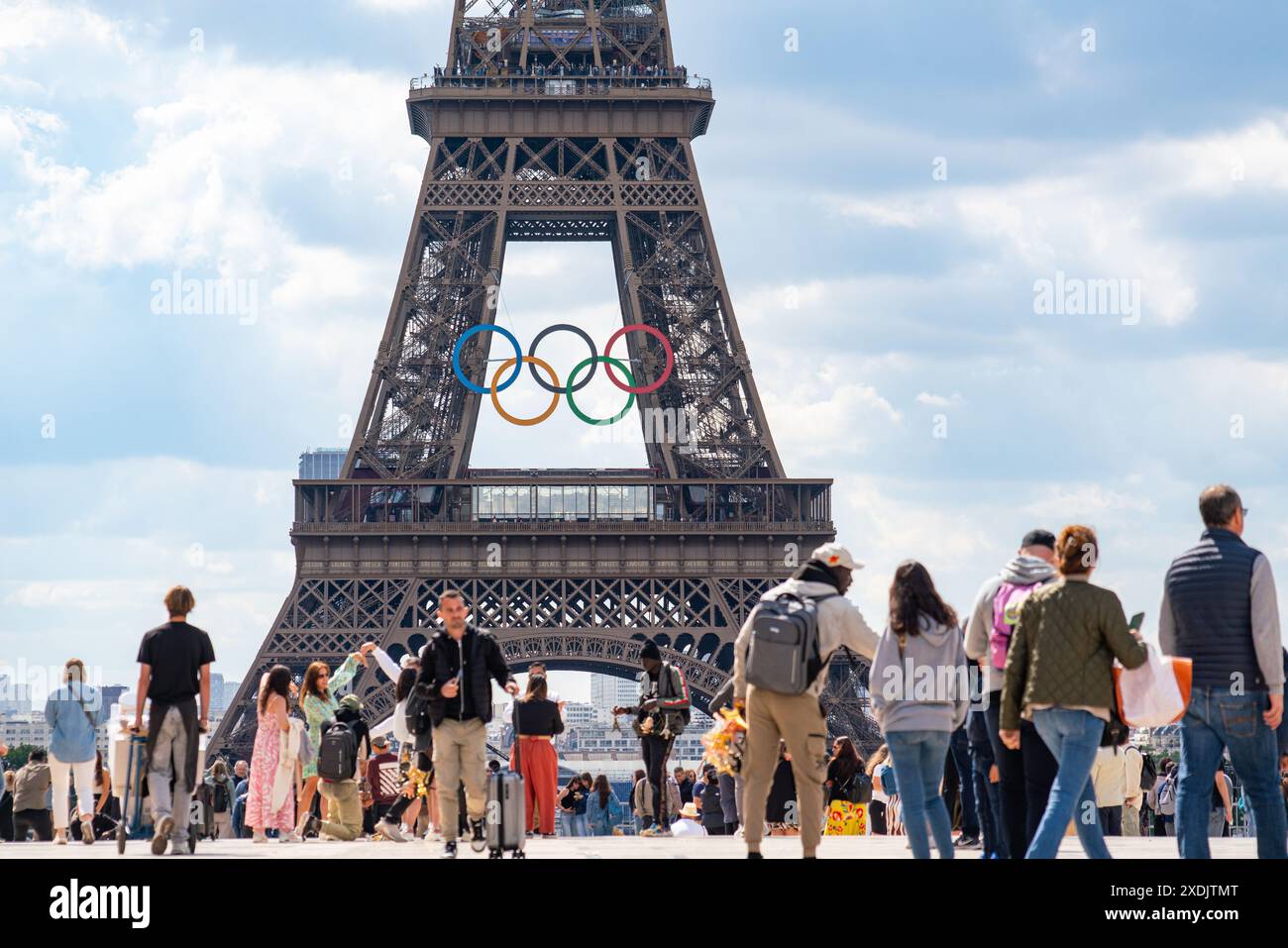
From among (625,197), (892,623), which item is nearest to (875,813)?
(892,623)

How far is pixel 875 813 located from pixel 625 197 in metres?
40.2

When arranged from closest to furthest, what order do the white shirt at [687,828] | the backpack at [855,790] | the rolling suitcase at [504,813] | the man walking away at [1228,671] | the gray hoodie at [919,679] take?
1. the man walking away at [1228,671]
2. the gray hoodie at [919,679]
3. the rolling suitcase at [504,813]
4. the backpack at [855,790]
5. the white shirt at [687,828]

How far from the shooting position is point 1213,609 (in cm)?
1460

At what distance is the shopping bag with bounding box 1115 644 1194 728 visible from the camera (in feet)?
47.2

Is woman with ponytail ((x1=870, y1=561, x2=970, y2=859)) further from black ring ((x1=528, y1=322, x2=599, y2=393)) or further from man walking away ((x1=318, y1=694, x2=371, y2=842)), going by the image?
black ring ((x1=528, y1=322, x2=599, y2=393))

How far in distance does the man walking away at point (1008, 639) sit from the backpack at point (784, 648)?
3.88 feet

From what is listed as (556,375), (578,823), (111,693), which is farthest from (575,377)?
(111,693)

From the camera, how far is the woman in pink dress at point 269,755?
23875mm

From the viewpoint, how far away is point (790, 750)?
54.2ft

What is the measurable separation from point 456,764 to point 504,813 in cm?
125

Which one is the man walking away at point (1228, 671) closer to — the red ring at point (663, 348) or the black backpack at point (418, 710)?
the black backpack at point (418, 710)

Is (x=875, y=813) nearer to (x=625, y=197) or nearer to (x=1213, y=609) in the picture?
(x=1213, y=609)

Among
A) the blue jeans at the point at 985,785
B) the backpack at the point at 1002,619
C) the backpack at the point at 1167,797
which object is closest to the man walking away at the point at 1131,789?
the backpack at the point at 1167,797
